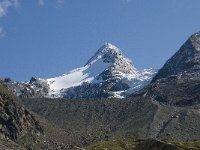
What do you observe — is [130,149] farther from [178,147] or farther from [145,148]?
[178,147]

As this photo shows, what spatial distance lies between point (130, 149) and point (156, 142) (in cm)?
4396

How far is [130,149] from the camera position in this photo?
19912cm

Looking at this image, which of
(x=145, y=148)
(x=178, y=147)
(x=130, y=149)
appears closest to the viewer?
(x=178, y=147)

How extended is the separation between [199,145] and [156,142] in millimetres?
→ 47969

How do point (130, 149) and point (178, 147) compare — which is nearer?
point (178, 147)

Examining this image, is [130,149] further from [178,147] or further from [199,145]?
[178,147]

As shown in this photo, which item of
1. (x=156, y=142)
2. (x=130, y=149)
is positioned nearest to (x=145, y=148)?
(x=156, y=142)

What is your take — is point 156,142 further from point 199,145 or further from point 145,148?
point 199,145

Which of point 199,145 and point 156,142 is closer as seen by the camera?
point 156,142

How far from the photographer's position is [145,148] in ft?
536

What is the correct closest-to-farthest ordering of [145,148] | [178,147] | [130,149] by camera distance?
[178,147], [145,148], [130,149]

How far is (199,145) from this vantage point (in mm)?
199375

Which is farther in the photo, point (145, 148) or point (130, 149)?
point (130, 149)

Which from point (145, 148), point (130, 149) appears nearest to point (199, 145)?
point (130, 149)
